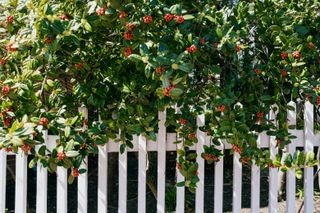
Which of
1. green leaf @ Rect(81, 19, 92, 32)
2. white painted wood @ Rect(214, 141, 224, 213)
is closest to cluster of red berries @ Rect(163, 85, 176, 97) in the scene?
green leaf @ Rect(81, 19, 92, 32)

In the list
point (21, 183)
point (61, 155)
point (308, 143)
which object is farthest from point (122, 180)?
point (308, 143)

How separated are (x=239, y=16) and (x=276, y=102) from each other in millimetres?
541

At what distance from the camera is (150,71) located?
195 cm

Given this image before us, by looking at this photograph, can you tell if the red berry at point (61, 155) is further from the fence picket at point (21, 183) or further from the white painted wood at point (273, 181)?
the white painted wood at point (273, 181)

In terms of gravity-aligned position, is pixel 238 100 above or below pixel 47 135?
above

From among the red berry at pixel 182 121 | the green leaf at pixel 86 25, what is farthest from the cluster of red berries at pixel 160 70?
the red berry at pixel 182 121

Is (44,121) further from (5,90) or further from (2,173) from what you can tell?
(2,173)

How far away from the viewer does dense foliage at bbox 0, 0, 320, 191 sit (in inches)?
78.3

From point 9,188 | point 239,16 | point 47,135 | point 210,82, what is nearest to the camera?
point 239,16

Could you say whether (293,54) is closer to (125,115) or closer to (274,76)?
(274,76)

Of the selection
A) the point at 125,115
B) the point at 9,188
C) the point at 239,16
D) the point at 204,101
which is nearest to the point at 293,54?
the point at 239,16

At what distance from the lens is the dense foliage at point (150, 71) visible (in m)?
1.99

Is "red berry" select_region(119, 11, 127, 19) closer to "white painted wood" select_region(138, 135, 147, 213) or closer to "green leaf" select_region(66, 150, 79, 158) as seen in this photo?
"green leaf" select_region(66, 150, 79, 158)

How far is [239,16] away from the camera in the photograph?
227 centimetres
